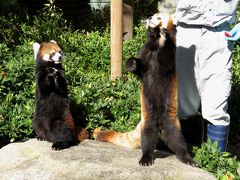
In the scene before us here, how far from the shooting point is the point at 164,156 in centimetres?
463

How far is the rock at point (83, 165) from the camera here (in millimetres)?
4098

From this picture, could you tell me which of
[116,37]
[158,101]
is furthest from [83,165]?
[116,37]

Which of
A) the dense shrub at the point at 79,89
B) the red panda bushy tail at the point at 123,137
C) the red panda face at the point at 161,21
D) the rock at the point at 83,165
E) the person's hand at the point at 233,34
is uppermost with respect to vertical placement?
the red panda face at the point at 161,21

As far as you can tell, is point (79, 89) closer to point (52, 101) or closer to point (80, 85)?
point (80, 85)

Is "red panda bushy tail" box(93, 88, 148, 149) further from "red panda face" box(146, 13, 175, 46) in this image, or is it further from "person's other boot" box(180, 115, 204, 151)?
"red panda face" box(146, 13, 175, 46)

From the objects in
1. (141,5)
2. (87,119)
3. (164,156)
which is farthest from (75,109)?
(141,5)

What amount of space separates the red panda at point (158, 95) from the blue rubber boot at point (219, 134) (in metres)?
0.45

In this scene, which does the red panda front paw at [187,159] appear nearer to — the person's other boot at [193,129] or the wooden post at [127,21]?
the person's other boot at [193,129]

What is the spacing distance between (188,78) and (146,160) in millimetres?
1071

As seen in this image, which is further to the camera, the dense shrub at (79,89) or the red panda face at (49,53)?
the dense shrub at (79,89)

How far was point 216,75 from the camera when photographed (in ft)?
14.9

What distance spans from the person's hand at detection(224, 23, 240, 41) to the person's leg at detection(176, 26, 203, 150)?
0.95 feet

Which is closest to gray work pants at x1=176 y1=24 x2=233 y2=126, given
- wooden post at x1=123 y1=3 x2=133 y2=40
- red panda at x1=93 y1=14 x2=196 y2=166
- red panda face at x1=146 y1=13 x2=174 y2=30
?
red panda at x1=93 y1=14 x2=196 y2=166

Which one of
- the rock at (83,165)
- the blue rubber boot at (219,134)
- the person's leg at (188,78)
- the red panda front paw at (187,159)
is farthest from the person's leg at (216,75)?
the rock at (83,165)
